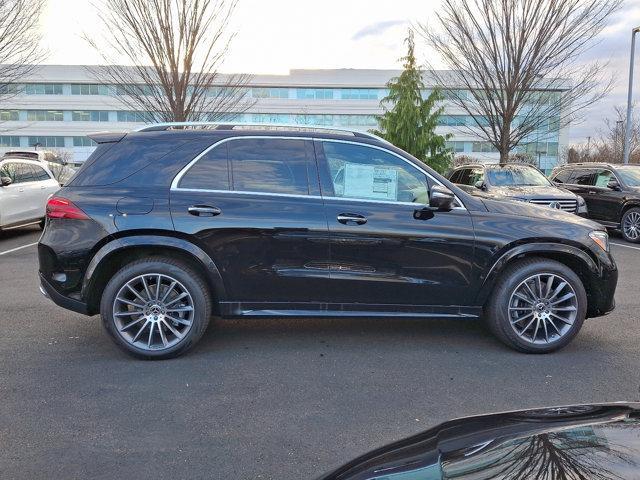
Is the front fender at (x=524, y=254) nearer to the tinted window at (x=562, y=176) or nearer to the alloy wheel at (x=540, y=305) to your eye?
the alloy wheel at (x=540, y=305)

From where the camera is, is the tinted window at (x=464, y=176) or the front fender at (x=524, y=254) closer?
the front fender at (x=524, y=254)

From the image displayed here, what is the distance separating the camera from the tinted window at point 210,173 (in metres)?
4.45

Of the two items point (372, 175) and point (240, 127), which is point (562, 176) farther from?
point (240, 127)

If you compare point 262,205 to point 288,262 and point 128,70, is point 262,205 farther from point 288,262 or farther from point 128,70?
point 128,70

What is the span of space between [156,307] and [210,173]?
1210mm

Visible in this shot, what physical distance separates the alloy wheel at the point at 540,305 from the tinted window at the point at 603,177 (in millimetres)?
9007

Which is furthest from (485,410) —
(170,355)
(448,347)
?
(170,355)

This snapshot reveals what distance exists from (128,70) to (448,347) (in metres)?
12.8

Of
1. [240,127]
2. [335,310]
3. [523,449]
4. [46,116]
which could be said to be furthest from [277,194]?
[46,116]

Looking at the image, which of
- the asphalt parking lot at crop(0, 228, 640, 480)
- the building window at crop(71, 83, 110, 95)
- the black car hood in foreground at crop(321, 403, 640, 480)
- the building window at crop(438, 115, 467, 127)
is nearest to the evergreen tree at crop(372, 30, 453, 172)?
the building window at crop(438, 115, 467, 127)

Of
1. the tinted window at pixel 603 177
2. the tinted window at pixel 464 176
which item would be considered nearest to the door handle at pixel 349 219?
the tinted window at pixel 464 176

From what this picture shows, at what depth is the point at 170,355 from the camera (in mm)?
4391

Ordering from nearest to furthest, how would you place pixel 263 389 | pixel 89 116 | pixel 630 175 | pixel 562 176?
pixel 263 389
pixel 630 175
pixel 562 176
pixel 89 116

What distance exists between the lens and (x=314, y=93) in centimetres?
6650
